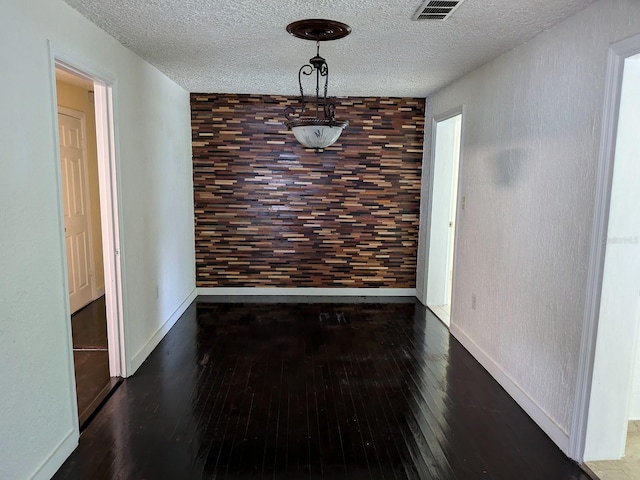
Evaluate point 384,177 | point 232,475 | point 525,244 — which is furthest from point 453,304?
point 232,475

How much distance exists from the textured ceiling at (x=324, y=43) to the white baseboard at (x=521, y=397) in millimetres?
2278

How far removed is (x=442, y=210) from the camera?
5133mm

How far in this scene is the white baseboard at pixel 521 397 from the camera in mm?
2520

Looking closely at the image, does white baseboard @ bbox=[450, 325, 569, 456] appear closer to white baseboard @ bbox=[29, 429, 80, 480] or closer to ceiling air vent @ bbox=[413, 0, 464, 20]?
ceiling air vent @ bbox=[413, 0, 464, 20]

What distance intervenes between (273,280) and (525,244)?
329cm

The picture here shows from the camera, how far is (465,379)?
11.0ft

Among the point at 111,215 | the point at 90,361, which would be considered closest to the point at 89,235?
the point at 90,361

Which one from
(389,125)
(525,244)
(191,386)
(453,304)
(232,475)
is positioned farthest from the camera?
(389,125)

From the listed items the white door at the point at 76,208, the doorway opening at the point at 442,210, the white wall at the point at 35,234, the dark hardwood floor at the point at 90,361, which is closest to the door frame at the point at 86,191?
the white door at the point at 76,208

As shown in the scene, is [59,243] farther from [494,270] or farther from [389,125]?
[389,125]

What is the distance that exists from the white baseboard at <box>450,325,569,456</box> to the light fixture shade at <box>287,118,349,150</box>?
2.07 m

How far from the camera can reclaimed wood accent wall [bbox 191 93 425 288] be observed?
5.31 meters

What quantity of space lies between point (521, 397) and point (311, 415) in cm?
139

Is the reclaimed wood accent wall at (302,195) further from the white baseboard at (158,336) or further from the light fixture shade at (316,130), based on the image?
the light fixture shade at (316,130)
